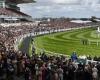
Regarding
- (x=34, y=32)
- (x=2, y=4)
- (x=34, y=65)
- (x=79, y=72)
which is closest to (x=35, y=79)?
(x=34, y=65)

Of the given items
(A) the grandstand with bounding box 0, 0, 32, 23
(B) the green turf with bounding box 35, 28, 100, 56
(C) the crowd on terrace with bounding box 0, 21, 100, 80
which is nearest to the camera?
(C) the crowd on terrace with bounding box 0, 21, 100, 80

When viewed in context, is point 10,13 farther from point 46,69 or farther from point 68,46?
point 46,69

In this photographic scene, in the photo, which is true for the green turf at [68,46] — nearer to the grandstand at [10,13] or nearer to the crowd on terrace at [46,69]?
the crowd on terrace at [46,69]

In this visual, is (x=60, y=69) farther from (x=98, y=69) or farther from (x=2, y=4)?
(x=2, y=4)

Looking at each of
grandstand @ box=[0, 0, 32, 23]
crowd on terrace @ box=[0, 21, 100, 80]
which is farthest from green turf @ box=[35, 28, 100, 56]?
grandstand @ box=[0, 0, 32, 23]

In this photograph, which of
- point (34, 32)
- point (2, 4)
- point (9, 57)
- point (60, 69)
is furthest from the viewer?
point (2, 4)

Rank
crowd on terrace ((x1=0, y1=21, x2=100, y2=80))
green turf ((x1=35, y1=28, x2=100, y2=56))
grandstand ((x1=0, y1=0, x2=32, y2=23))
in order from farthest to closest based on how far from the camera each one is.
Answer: grandstand ((x1=0, y1=0, x2=32, y2=23)), green turf ((x1=35, y1=28, x2=100, y2=56)), crowd on terrace ((x1=0, y1=21, x2=100, y2=80))

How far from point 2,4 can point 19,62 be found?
10276 centimetres

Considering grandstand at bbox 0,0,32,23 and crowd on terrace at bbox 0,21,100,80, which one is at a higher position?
crowd on terrace at bbox 0,21,100,80

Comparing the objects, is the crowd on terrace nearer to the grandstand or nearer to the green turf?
the green turf

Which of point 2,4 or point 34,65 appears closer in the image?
point 34,65

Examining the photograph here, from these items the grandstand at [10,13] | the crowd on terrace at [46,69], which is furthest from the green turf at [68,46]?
the grandstand at [10,13]

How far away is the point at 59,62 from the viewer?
24.7 metres

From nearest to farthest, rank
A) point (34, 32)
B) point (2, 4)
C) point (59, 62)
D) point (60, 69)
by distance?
1. point (60, 69)
2. point (59, 62)
3. point (34, 32)
4. point (2, 4)
